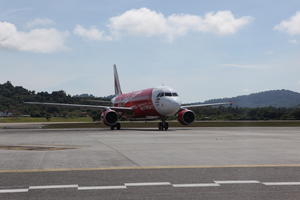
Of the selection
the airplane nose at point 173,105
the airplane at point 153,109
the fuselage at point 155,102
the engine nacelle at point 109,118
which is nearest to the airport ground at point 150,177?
the airplane nose at point 173,105

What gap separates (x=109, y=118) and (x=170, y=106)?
683 cm

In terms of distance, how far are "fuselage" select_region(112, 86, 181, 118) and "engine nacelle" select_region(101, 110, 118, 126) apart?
319 centimetres

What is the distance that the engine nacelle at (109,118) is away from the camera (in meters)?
41.1

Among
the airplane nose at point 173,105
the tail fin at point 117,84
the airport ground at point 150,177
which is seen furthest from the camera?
the tail fin at point 117,84

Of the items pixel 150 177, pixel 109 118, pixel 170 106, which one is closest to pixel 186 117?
pixel 170 106

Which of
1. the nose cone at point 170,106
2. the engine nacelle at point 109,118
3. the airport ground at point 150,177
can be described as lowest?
the airport ground at point 150,177

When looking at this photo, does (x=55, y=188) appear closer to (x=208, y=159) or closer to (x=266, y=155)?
(x=208, y=159)

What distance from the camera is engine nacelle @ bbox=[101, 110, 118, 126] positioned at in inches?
1619

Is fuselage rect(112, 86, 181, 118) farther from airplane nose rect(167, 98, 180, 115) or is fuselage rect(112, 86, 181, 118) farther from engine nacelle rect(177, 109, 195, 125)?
engine nacelle rect(177, 109, 195, 125)

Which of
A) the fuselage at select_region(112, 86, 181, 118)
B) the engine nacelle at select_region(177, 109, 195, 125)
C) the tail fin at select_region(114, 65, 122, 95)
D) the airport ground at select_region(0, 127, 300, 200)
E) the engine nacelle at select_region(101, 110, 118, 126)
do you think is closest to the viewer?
the airport ground at select_region(0, 127, 300, 200)

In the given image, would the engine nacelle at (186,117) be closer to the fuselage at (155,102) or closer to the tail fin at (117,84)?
the fuselage at (155,102)

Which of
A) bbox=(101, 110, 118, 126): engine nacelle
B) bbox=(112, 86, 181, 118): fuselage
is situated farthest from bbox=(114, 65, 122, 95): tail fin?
bbox=(101, 110, 118, 126): engine nacelle

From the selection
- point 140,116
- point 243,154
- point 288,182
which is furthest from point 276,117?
point 288,182

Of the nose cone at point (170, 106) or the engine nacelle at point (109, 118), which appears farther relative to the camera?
the engine nacelle at point (109, 118)
